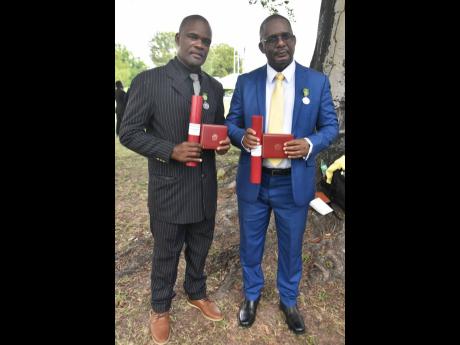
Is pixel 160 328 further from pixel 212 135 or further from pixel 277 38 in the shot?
pixel 277 38

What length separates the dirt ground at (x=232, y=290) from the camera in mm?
2797

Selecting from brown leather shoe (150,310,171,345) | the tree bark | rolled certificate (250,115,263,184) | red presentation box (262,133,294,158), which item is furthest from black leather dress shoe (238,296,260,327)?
the tree bark

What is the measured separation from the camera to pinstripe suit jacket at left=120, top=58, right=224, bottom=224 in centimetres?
227

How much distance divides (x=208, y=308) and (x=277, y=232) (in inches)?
37.5

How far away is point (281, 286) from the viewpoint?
2908 mm

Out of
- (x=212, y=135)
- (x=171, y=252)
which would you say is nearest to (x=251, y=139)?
(x=212, y=135)

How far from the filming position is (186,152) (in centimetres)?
222

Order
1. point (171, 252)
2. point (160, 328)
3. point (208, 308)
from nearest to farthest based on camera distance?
point (171, 252) → point (160, 328) → point (208, 308)

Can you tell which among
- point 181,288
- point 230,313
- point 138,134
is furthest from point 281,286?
point 138,134

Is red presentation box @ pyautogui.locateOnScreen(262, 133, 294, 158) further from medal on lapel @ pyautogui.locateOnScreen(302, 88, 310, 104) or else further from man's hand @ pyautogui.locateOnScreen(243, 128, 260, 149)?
medal on lapel @ pyautogui.locateOnScreen(302, 88, 310, 104)

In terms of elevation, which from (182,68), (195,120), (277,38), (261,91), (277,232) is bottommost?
(277,232)

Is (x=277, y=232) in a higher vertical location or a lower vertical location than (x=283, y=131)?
lower

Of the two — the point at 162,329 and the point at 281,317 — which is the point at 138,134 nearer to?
the point at 162,329
